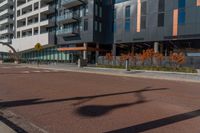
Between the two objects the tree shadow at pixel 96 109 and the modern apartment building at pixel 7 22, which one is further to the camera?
the modern apartment building at pixel 7 22

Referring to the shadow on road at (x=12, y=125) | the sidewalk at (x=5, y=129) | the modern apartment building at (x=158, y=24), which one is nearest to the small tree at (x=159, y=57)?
the modern apartment building at (x=158, y=24)

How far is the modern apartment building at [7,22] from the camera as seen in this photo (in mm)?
86750

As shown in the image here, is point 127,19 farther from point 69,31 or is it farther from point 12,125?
point 12,125

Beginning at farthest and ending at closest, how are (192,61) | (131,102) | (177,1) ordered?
(177,1)
(192,61)
(131,102)

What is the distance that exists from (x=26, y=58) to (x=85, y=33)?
98.2ft

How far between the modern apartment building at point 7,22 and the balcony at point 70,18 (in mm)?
34213

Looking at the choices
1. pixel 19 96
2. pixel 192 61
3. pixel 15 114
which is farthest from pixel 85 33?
pixel 15 114

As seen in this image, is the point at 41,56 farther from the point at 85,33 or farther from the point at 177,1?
the point at 177,1

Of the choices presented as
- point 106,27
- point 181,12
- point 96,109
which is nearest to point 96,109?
point 96,109

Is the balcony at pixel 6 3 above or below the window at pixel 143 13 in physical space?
above

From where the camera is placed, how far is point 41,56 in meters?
68.9

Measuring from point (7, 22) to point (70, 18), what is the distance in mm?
39070

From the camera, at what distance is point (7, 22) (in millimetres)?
86188

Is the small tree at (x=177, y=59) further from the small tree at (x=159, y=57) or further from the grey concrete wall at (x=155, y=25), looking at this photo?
the grey concrete wall at (x=155, y=25)
